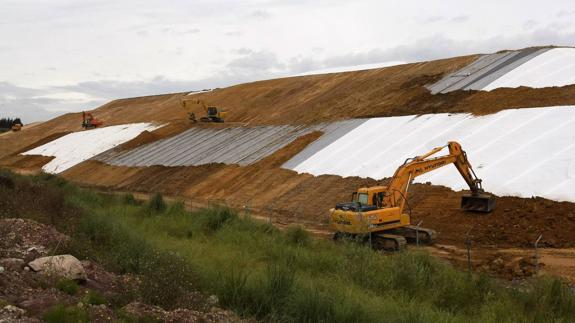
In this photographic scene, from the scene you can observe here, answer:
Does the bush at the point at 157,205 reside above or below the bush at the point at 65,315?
below

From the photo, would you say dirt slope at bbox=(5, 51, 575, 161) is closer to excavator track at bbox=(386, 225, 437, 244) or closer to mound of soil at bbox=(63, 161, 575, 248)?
mound of soil at bbox=(63, 161, 575, 248)

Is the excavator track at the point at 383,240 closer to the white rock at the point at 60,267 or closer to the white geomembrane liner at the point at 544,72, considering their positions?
the white rock at the point at 60,267

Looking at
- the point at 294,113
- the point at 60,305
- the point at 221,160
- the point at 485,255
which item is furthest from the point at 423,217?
the point at 294,113

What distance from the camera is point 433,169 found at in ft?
67.2

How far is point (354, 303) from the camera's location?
9234mm

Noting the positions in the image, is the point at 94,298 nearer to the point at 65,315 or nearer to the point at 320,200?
the point at 65,315

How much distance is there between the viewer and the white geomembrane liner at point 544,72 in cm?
3098

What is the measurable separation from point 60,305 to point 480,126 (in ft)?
79.9

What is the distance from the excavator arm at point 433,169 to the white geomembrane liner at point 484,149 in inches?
57.3

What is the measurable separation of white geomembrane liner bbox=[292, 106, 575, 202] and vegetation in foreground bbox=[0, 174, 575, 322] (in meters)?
9.73

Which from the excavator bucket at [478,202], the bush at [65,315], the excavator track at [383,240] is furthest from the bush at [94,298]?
the excavator bucket at [478,202]

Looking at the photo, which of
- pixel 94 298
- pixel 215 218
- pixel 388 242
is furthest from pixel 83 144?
pixel 94 298

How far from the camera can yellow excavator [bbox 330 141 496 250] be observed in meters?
18.3

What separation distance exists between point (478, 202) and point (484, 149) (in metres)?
5.19
